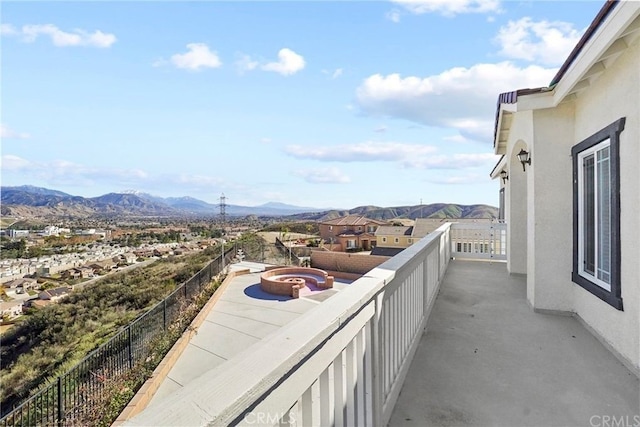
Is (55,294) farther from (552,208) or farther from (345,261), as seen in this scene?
(552,208)

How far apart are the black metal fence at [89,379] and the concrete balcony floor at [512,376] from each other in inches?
250

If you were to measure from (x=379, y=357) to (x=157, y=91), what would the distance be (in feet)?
58.3

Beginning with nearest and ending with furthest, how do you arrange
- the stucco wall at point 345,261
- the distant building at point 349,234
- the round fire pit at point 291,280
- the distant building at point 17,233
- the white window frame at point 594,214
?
1. the white window frame at point 594,214
2. the round fire pit at point 291,280
3. the stucco wall at point 345,261
4. the distant building at point 349,234
5. the distant building at point 17,233

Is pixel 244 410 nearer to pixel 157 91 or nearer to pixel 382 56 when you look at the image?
pixel 382 56

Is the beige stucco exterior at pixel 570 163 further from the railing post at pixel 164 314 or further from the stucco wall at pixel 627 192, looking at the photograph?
the railing post at pixel 164 314

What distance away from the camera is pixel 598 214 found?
409cm

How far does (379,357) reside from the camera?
2.13m

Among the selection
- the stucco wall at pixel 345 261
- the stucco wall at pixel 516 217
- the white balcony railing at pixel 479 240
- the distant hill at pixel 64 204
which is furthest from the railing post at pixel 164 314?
the distant hill at pixel 64 204

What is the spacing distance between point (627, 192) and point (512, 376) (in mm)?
2157

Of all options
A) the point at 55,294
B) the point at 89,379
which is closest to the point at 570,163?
the point at 89,379

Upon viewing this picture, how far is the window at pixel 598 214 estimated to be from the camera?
3.54m

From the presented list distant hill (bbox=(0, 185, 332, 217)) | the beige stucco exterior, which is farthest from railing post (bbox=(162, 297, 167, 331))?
distant hill (bbox=(0, 185, 332, 217))

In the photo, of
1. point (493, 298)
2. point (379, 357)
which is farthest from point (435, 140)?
point (379, 357)

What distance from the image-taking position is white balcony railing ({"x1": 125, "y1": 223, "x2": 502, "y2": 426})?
0.84m
